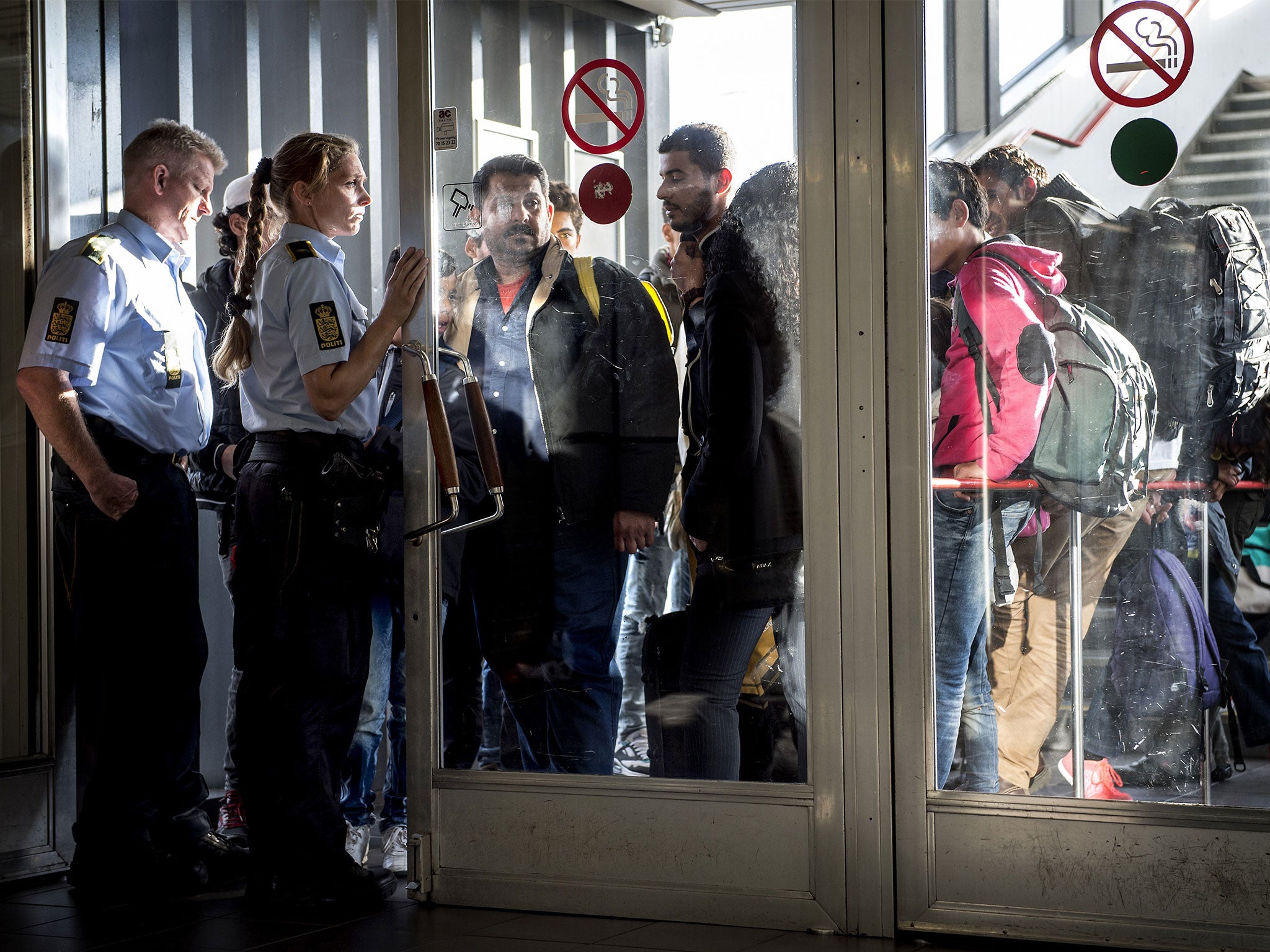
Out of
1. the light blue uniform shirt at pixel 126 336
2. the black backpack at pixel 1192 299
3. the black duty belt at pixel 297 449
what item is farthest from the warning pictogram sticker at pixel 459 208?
the black backpack at pixel 1192 299

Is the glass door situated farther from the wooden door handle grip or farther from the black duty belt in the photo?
the black duty belt

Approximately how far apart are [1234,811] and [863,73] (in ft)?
5.02

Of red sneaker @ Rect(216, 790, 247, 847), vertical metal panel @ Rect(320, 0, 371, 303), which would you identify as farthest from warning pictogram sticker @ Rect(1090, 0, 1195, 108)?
red sneaker @ Rect(216, 790, 247, 847)

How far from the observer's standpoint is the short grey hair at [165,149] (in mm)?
3473

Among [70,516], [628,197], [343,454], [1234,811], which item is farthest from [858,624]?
[70,516]

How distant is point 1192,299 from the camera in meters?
2.55

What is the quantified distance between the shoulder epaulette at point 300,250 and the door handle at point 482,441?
35 cm

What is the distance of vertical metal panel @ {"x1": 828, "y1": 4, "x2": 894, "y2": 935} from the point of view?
8.84ft

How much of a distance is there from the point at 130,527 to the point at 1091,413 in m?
2.19

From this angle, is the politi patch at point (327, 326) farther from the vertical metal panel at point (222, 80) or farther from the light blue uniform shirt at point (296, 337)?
the vertical metal panel at point (222, 80)

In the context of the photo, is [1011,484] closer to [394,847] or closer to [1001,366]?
[1001,366]

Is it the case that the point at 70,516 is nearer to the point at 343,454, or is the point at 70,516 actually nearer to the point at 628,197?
the point at 343,454

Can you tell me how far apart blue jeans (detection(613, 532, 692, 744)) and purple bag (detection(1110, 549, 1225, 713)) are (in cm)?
85

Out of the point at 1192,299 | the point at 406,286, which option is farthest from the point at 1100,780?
the point at 406,286
